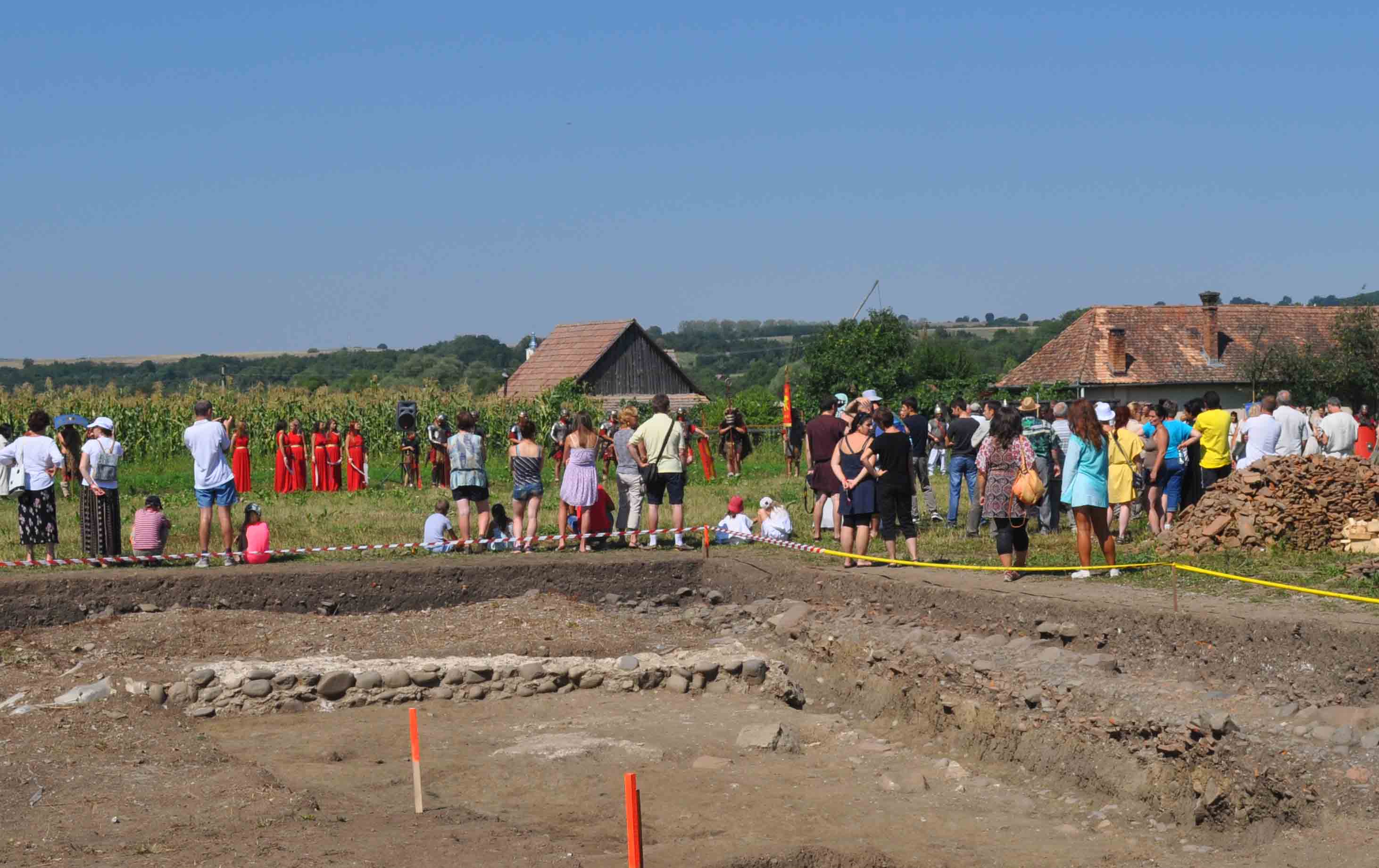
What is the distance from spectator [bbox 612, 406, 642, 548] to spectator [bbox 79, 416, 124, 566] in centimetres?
536

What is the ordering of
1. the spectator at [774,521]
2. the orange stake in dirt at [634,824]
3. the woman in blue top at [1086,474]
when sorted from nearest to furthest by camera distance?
the orange stake in dirt at [634,824] → the woman in blue top at [1086,474] → the spectator at [774,521]

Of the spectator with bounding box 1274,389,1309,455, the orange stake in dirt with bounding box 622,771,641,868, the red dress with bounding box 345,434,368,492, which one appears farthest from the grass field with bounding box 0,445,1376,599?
the orange stake in dirt with bounding box 622,771,641,868

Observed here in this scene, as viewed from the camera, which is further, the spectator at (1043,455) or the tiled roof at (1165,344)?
the tiled roof at (1165,344)

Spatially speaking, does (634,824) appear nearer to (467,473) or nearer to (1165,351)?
(467,473)

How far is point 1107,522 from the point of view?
13.1m

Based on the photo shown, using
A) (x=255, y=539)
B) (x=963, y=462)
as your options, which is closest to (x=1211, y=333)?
(x=963, y=462)

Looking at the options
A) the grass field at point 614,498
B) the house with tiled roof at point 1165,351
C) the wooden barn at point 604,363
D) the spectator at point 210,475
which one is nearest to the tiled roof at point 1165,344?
the house with tiled roof at point 1165,351

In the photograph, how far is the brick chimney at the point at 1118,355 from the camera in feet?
166

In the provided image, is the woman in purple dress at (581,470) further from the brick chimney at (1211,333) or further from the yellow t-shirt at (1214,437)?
the brick chimney at (1211,333)

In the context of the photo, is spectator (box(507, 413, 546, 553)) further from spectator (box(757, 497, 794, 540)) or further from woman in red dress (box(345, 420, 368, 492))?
woman in red dress (box(345, 420, 368, 492))

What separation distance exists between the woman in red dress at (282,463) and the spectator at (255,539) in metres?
11.2

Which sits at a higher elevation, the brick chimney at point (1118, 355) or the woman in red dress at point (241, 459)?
the brick chimney at point (1118, 355)

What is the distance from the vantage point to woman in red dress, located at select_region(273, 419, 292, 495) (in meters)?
26.7

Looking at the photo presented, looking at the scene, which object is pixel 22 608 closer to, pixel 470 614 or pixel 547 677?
pixel 470 614
